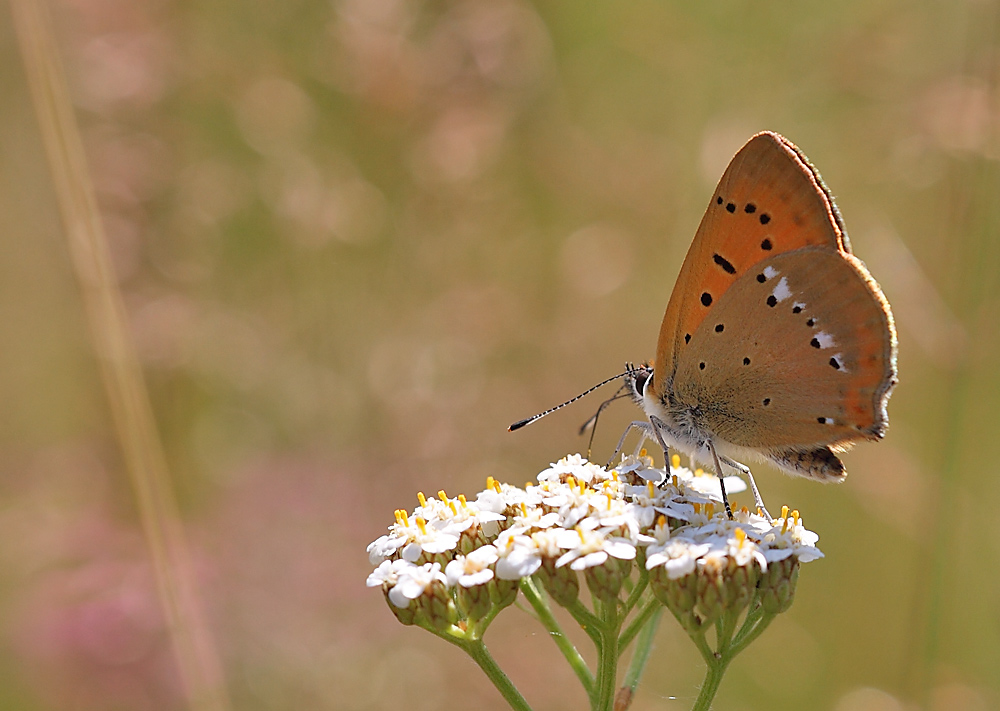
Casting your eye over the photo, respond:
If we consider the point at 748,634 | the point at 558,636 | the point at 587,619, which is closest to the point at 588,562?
the point at 587,619

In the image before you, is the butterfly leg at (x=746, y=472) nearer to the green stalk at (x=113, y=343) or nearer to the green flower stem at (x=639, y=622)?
the green flower stem at (x=639, y=622)

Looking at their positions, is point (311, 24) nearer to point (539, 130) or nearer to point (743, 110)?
point (539, 130)

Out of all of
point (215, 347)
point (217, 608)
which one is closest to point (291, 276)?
point (215, 347)

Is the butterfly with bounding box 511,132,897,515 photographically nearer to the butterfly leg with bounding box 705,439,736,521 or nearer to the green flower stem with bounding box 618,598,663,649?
the butterfly leg with bounding box 705,439,736,521

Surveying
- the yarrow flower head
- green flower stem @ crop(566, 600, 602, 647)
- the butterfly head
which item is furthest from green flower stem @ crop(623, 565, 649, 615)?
the butterfly head

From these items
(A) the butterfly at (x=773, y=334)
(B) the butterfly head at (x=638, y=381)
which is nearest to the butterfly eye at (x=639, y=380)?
(B) the butterfly head at (x=638, y=381)

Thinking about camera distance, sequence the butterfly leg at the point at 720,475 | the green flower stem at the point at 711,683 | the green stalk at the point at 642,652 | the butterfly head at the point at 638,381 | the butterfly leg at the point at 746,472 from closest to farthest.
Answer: the green flower stem at the point at 711,683 < the green stalk at the point at 642,652 < the butterfly leg at the point at 720,475 < the butterfly leg at the point at 746,472 < the butterfly head at the point at 638,381

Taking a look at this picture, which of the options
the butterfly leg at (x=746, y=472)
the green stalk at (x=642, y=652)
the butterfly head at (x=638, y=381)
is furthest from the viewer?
the butterfly head at (x=638, y=381)

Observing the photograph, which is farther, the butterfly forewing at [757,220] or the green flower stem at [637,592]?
the butterfly forewing at [757,220]
